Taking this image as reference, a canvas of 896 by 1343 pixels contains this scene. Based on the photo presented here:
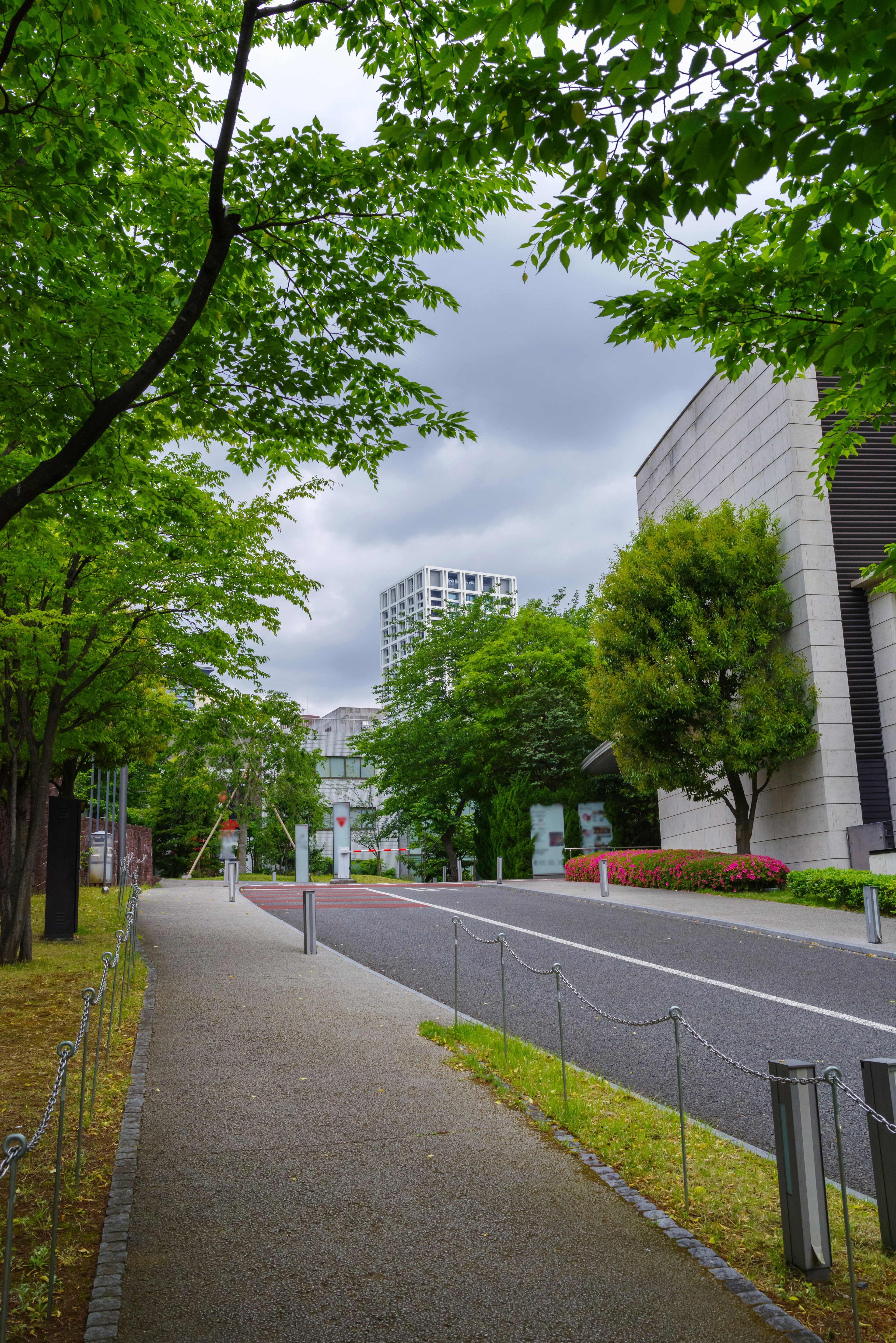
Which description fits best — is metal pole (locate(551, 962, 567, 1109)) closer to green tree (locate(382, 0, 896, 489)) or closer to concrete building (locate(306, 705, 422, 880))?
green tree (locate(382, 0, 896, 489))

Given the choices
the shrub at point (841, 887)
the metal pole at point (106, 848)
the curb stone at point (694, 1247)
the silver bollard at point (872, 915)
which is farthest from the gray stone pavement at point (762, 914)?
the metal pole at point (106, 848)

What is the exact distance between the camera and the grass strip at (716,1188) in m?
3.83

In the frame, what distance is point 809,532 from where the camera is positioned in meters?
21.7

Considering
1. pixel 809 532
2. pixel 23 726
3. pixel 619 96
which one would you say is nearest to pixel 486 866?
pixel 809 532

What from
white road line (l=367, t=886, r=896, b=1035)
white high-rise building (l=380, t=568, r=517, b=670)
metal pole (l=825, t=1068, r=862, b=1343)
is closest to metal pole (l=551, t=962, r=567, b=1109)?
metal pole (l=825, t=1068, r=862, b=1343)

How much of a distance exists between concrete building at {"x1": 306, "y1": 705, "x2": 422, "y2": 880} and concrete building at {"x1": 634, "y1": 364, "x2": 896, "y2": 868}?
2048 cm

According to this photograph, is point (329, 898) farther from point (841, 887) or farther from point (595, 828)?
point (595, 828)

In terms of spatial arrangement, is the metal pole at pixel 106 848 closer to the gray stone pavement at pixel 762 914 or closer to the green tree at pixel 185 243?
the gray stone pavement at pixel 762 914

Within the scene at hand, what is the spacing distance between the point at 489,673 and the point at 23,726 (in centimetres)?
2411

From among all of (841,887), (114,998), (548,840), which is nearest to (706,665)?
(841,887)

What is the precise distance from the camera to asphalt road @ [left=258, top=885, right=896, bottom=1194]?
699 cm

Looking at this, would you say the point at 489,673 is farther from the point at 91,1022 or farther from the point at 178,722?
the point at 91,1022

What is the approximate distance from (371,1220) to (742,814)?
63.9 ft

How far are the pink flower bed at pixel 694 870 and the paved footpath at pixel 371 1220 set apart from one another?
14.4m
